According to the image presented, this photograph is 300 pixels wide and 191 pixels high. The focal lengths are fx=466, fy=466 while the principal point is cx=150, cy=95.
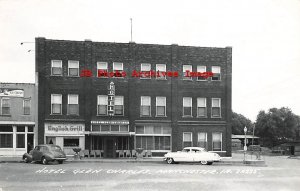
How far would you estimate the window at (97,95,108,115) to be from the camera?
1591 inches

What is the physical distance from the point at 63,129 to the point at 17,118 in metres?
4.02

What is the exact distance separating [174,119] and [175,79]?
3563mm

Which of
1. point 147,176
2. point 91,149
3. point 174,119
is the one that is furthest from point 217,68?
point 147,176

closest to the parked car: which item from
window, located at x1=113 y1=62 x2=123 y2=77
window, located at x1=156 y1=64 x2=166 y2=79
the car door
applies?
the car door

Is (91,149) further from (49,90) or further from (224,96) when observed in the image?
(224,96)

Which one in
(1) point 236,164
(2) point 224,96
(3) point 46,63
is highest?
(3) point 46,63

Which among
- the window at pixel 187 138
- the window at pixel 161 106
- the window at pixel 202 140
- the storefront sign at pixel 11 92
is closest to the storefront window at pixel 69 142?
the storefront sign at pixel 11 92

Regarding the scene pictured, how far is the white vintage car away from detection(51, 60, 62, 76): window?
473 inches

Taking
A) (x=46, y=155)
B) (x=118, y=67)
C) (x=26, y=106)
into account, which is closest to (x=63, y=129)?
(x=26, y=106)

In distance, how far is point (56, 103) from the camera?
39.7 m

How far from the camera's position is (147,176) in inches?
981

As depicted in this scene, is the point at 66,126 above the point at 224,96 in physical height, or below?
below

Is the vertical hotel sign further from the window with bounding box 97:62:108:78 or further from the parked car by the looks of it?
the parked car

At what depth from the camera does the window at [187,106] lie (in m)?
41.9
